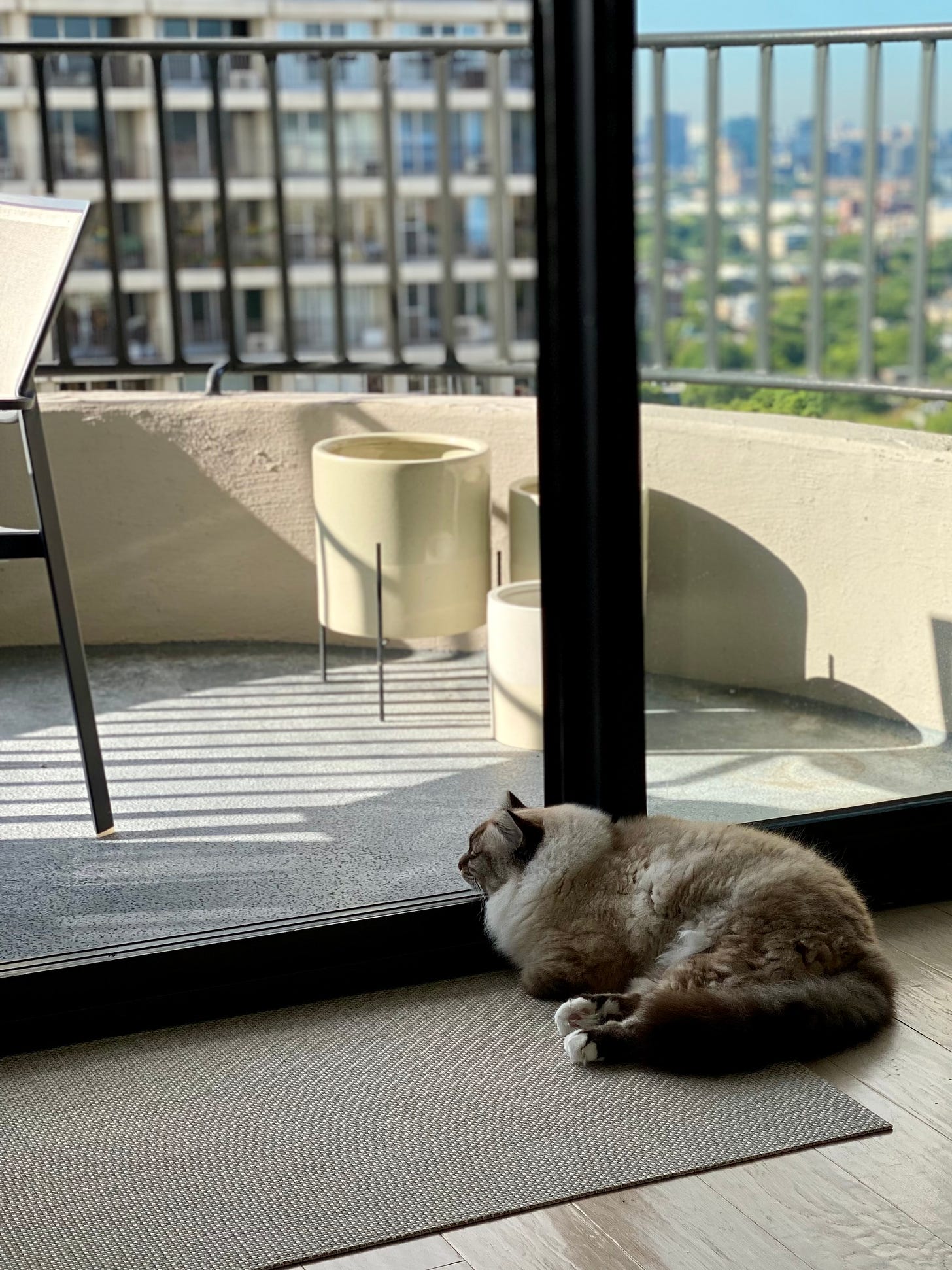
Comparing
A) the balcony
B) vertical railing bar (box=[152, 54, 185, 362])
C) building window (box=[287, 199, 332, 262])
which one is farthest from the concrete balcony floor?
building window (box=[287, 199, 332, 262])

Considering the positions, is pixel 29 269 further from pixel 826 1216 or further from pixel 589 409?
pixel 826 1216

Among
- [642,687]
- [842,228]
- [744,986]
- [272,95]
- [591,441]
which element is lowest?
[744,986]

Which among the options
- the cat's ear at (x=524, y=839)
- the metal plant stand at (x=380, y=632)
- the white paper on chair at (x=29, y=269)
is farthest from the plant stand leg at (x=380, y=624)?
the cat's ear at (x=524, y=839)

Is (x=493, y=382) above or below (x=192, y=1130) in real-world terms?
above

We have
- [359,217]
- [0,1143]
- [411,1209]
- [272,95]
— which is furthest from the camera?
[359,217]

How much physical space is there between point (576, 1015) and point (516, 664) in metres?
1.02

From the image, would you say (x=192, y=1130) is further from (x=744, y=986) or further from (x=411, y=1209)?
(x=744, y=986)

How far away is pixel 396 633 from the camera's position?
2.92 m

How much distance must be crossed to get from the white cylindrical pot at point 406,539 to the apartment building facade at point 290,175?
354 millimetres

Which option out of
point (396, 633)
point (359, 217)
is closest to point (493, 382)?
point (396, 633)

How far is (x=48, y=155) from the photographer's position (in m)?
3.24

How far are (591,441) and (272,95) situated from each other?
6.15 ft

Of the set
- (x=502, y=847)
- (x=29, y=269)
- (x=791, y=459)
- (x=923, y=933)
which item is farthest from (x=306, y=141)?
(x=923, y=933)

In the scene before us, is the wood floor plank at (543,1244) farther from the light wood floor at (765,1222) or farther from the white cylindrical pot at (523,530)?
the white cylindrical pot at (523,530)
